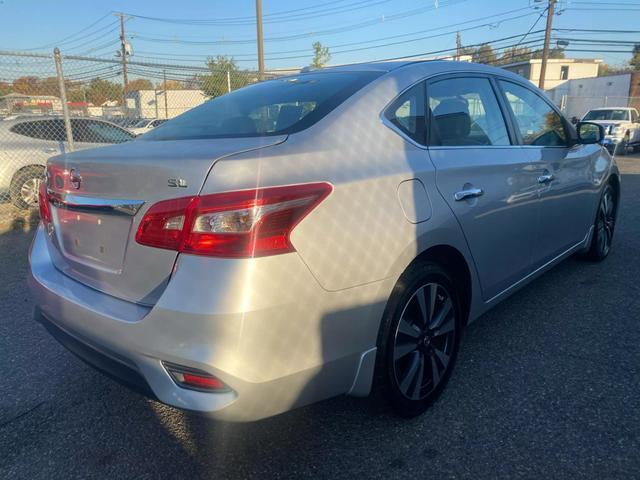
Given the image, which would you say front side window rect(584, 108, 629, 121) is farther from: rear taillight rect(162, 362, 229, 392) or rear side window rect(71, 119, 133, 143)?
rear taillight rect(162, 362, 229, 392)

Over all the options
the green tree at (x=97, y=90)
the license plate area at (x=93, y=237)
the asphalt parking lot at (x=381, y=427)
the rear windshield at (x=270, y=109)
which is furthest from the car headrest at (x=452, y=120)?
the green tree at (x=97, y=90)

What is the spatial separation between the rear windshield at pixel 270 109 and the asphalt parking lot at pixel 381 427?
138 centimetres

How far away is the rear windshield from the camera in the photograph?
2.12m

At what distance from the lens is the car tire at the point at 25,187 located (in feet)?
23.4

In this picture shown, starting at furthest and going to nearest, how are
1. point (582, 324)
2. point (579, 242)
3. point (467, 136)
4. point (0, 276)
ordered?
1. point (0, 276)
2. point (579, 242)
3. point (582, 324)
4. point (467, 136)

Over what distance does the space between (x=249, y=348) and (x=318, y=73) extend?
1833 mm

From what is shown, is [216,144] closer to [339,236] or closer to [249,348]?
[339,236]

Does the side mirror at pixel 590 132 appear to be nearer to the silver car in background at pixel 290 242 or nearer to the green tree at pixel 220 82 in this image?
the silver car in background at pixel 290 242

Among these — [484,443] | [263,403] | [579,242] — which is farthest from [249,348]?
[579,242]

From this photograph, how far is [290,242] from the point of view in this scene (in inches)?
64.1

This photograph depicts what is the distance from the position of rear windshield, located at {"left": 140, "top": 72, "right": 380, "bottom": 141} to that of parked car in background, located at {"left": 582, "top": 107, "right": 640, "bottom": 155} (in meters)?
16.4

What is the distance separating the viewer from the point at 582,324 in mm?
3287

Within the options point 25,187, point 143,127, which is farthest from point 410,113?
point 143,127

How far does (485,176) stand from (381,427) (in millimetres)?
1378
